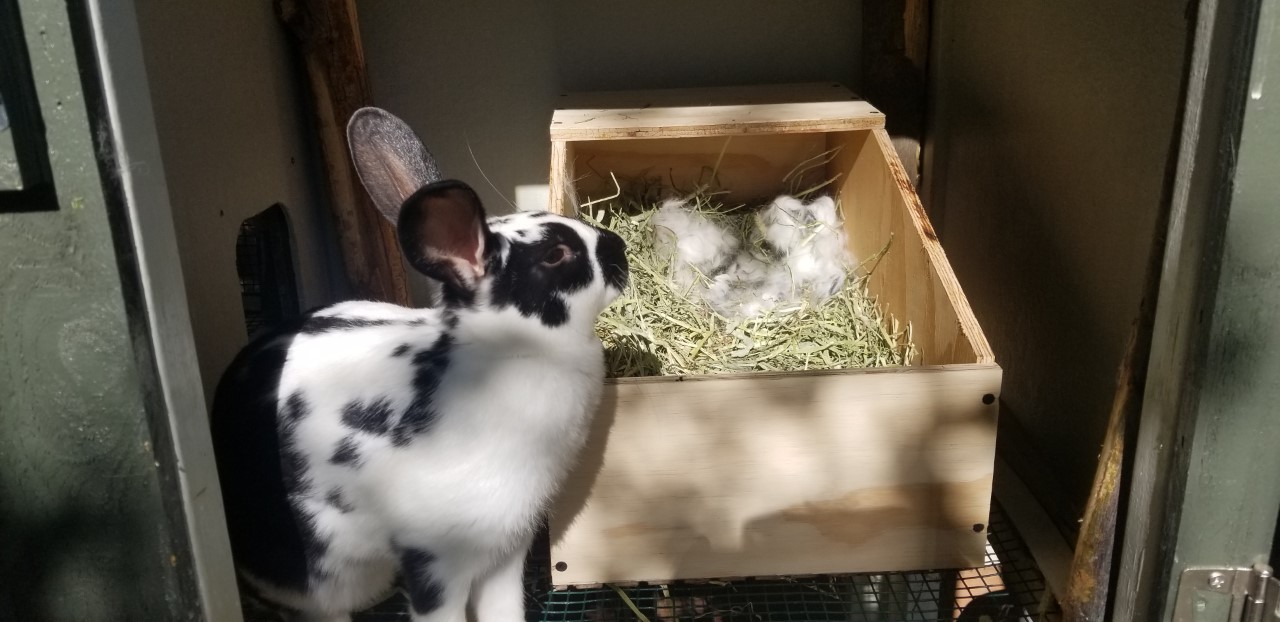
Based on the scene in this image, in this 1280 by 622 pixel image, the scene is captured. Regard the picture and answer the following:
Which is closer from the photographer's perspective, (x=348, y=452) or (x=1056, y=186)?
(x=348, y=452)

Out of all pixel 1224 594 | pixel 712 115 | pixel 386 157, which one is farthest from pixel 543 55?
pixel 1224 594

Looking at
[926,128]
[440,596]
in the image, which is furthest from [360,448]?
[926,128]

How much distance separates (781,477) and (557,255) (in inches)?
23.4

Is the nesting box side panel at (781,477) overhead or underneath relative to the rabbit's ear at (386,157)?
underneath

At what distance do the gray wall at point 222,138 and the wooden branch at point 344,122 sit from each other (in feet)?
0.30

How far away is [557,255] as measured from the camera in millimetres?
1669

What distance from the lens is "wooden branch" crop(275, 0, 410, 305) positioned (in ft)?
8.82

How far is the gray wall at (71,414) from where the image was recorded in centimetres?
121

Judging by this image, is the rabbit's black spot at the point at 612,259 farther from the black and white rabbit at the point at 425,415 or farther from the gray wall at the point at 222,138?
the gray wall at the point at 222,138

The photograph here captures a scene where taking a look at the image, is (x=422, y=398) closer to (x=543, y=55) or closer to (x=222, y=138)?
(x=222, y=138)

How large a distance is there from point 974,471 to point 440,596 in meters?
0.99

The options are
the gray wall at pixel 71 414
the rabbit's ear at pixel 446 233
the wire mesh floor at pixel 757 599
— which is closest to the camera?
the gray wall at pixel 71 414

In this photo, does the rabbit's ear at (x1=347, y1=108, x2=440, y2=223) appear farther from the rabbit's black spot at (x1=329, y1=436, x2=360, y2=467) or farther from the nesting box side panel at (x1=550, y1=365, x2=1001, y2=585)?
the nesting box side panel at (x1=550, y1=365, x2=1001, y2=585)

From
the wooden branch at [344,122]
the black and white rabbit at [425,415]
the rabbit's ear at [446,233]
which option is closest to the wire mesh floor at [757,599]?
the black and white rabbit at [425,415]
